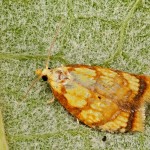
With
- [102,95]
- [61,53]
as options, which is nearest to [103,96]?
[102,95]

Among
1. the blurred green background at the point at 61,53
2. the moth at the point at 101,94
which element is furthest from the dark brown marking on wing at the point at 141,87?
the blurred green background at the point at 61,53

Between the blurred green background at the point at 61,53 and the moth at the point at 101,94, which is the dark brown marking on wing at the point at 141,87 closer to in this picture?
the moth at the point at 101,94

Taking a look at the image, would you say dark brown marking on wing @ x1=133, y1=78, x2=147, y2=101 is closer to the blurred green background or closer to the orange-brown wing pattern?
the orange-brown wing pattern

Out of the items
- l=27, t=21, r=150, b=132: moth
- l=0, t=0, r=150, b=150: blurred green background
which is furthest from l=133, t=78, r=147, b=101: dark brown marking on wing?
l=0, t=0, r=150, b=150: blurred green background

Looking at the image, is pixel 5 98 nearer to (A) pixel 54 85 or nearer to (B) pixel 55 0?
(A) pixel 54 85

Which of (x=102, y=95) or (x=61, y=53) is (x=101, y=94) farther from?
(x=61, y=53)
